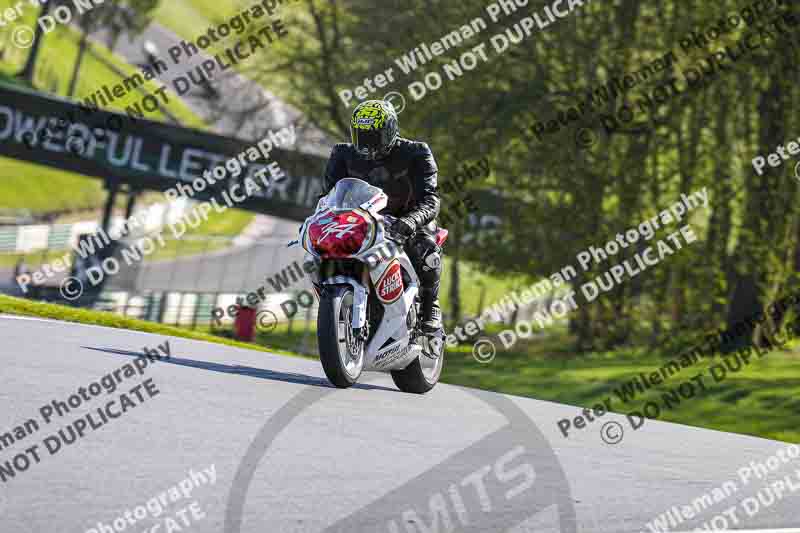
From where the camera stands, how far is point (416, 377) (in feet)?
33.0

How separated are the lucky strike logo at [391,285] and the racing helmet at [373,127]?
93cm

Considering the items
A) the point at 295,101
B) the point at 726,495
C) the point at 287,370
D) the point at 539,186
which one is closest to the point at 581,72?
the point at 539,186

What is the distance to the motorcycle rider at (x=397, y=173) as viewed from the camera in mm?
9070

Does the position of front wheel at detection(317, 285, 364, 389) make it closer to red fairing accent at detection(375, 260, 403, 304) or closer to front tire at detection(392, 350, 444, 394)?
red fairing accent at detection(375, 260, 403, 304)

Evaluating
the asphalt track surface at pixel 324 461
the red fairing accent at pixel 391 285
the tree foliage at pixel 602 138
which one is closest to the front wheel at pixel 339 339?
the asphalt track surface at pixel 324 461

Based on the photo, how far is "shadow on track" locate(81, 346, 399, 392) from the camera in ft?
31.2

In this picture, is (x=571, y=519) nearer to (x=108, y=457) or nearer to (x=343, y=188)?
(x=108, y=457)

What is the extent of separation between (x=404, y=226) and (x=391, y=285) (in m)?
0.47

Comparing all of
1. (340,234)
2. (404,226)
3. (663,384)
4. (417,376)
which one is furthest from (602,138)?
(340,234)

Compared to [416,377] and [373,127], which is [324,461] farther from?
[416,377]

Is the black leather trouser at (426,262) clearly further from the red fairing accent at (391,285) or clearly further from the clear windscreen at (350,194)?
the clear windscreen at (350,194)

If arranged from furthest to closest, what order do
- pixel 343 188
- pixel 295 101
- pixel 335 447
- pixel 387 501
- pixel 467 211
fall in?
pixel 295 101, pixel 467 211, pixel 343 188, pixel 335 447, pixel 387 501

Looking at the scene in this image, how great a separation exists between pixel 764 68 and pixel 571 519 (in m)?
16.7

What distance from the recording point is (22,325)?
1098 centimetres
